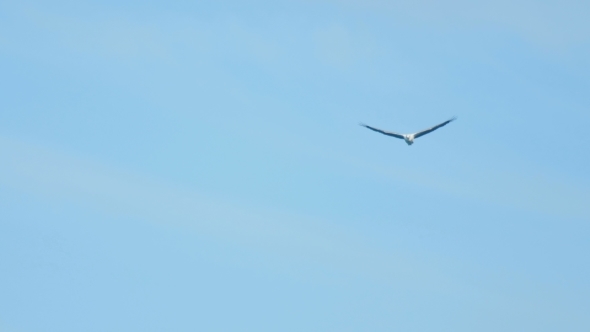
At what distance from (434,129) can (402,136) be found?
519 cm

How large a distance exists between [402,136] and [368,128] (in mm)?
5565

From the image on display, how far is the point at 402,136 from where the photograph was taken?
141 metres

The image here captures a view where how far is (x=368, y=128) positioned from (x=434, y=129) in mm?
10444

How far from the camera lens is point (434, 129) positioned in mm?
139375

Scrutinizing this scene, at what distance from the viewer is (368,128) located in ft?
463
